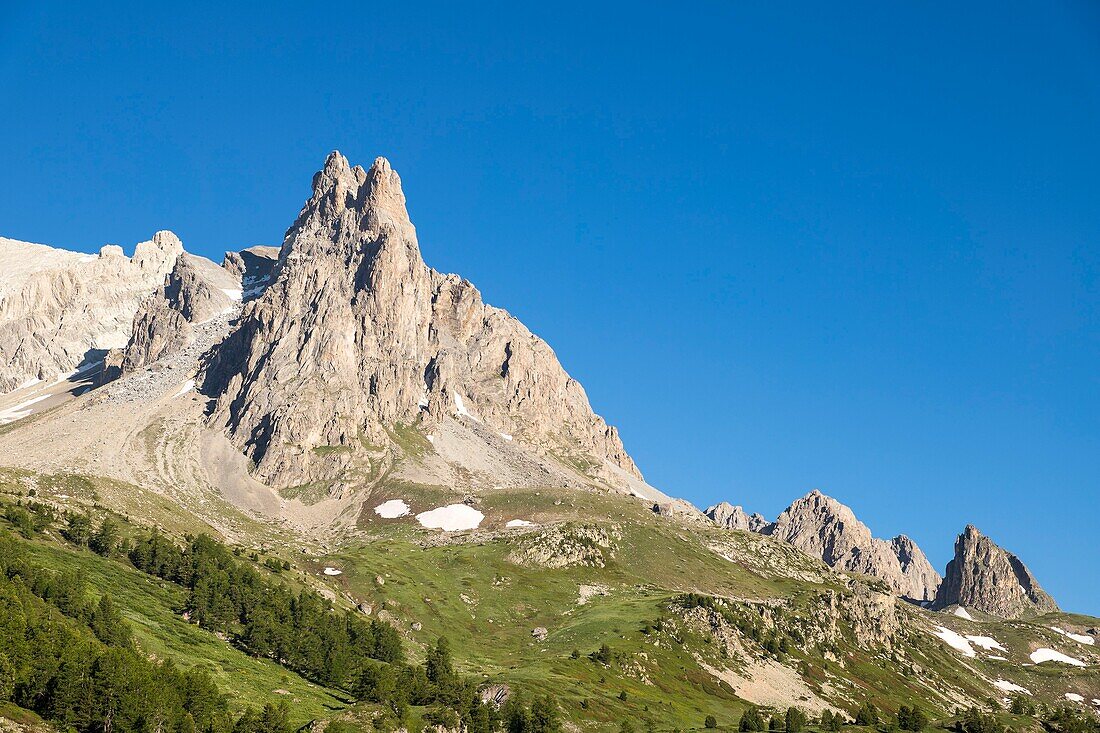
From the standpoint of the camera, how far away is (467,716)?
11469 cm

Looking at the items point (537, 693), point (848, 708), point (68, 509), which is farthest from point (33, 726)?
point (848, 708)

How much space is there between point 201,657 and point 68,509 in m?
84.3

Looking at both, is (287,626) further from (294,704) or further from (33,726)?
(33,726)

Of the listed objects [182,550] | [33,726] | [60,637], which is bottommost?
[33,726]

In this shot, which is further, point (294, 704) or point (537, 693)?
point (537, 693)

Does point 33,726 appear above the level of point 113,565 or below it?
below

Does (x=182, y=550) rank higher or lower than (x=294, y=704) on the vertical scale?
higher

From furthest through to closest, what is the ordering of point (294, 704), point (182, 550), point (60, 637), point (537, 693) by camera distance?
point (182, 550), point (537, 693), point (294, 704), point (60, 637)

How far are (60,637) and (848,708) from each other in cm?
15200

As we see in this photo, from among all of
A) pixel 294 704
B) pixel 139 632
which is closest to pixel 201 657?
pixel 139 632

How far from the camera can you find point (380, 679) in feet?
404

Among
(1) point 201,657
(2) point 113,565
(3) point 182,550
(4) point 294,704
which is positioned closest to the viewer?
(4) point 294,704

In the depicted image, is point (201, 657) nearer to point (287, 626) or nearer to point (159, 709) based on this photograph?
point (287, 626)

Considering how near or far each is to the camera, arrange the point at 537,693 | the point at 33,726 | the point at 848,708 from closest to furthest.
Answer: the point at 33,726, the point at 537,693, the point at 848,708
